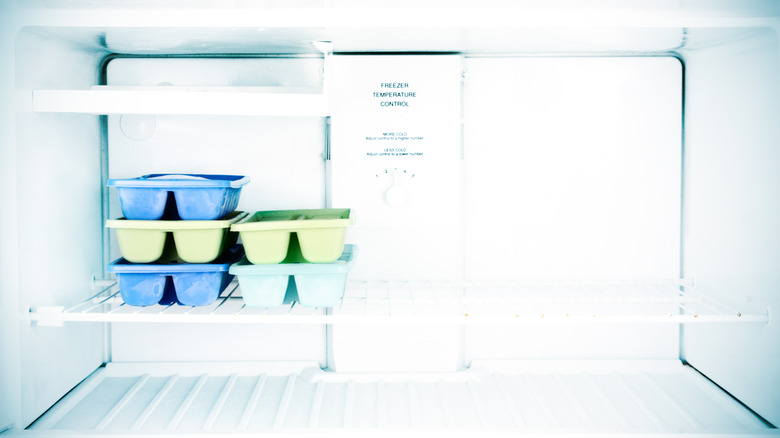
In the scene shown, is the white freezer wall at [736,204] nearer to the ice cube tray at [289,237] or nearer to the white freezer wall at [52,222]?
the ice cube tray at [289,237]

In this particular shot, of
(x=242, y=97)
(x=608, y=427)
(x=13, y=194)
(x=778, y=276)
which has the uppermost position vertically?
(x=242, y=97)

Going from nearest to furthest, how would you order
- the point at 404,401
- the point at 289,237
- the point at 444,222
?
the point at 289,237, the point at 404,401, the point at 444,222

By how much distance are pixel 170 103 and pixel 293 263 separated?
431 millimetres

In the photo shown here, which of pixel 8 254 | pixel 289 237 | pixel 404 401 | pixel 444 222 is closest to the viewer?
pixel 8 254

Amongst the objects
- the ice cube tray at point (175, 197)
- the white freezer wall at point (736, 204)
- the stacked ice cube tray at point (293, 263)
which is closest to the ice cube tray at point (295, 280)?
the stacked ice cube tray at point (293, 263)

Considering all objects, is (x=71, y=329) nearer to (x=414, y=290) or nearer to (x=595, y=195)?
(x=414, y=290)

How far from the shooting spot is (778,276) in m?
1.10

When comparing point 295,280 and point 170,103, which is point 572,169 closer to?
point 295,280

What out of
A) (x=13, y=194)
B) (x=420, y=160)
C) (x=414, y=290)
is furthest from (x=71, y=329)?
(x=420, y=160)

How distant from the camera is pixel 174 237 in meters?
1.16

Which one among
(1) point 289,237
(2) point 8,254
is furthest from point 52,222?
(1) point 289,237

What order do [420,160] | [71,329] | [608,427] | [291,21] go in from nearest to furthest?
1. [291,21]
2. [608,427]
3. [71,329]
4. [420,160]

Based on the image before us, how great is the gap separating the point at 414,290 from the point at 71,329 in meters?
0.88

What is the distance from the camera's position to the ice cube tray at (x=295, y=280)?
44.7 inches
